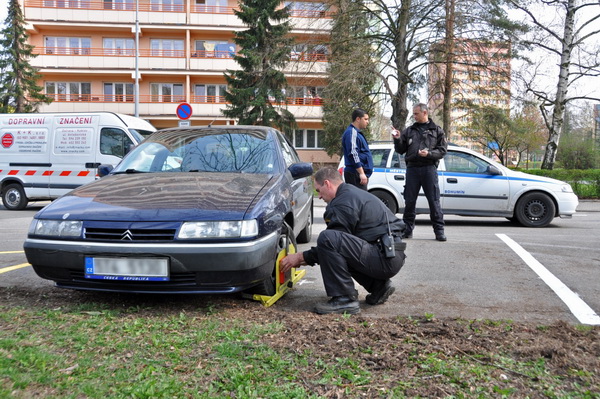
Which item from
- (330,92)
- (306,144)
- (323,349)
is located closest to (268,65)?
(330,92)

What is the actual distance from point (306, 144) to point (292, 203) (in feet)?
119

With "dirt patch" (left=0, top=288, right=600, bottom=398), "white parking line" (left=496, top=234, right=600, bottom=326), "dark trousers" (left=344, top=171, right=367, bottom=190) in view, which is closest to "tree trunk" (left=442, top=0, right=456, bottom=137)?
"dark trousers" (left=344, top=171, right=367, bottom=190)

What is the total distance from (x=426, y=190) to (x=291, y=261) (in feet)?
12.1

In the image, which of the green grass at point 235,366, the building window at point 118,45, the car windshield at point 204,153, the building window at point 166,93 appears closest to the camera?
the green grass at point 235,366

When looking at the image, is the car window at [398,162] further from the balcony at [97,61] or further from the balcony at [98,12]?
the balcony at [98,12]

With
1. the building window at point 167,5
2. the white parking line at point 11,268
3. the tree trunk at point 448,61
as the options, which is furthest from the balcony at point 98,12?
the white parking line at point 11,268

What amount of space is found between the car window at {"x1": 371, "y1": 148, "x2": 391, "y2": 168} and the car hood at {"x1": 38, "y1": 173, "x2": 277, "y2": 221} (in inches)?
231

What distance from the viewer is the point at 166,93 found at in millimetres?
38156

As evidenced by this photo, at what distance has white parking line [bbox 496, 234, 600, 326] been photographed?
3.43m

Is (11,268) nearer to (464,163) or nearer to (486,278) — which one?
(486,278)

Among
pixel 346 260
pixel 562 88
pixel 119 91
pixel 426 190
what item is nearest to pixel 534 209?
pixel 426 190

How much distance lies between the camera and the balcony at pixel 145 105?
36406 mm

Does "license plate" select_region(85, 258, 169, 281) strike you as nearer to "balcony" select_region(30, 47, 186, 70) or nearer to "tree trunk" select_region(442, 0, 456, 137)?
"tree trunk" select_region(442, 0, 456, 137)

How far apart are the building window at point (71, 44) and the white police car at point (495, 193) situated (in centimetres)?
3622
